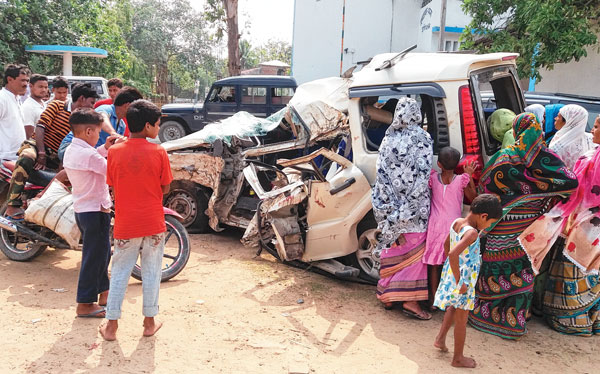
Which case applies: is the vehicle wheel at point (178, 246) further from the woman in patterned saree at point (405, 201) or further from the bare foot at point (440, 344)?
the bare foot at point (440, 344)

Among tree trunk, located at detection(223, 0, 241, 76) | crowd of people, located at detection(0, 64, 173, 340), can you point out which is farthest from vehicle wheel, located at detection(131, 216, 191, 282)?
tree trunk, located at detection(223, 0, 241, 76)

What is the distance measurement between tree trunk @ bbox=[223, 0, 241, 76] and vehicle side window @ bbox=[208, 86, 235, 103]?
2.32 metres

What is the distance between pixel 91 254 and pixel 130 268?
1.59 feet

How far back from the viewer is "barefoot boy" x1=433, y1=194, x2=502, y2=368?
10.6ft

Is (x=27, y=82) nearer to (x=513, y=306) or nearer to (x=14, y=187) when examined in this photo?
(x=14, y=187)

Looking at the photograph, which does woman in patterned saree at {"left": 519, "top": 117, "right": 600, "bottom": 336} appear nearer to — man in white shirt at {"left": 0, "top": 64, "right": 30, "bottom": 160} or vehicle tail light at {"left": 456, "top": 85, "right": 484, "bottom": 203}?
vehicle tail light at {"left": 456, "top": 85, "right": 484, "bottom": 203}

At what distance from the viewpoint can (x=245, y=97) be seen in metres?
13.7

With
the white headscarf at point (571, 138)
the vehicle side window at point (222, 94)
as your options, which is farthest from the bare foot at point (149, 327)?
the vehicle side window at point (222, 94)

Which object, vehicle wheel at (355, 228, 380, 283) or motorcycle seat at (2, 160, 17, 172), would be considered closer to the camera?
vehicle wheel at (355, 228, 380, 283)

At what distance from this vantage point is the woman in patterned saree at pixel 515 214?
355 centimetres

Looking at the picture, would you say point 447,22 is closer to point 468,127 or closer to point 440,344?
point 468,127

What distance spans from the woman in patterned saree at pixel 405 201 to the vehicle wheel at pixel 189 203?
2.75m

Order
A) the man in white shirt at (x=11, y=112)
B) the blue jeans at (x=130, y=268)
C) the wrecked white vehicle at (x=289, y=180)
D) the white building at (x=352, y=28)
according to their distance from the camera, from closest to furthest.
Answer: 1. the blue jeans at (x=130, y=268)
2. the wrecked white vehicle at (x=289, y=180)
3. the man in white shirt at (x=11, y=112)
4. the white building at (x=352, y=28)

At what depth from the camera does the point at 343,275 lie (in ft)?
15.0
